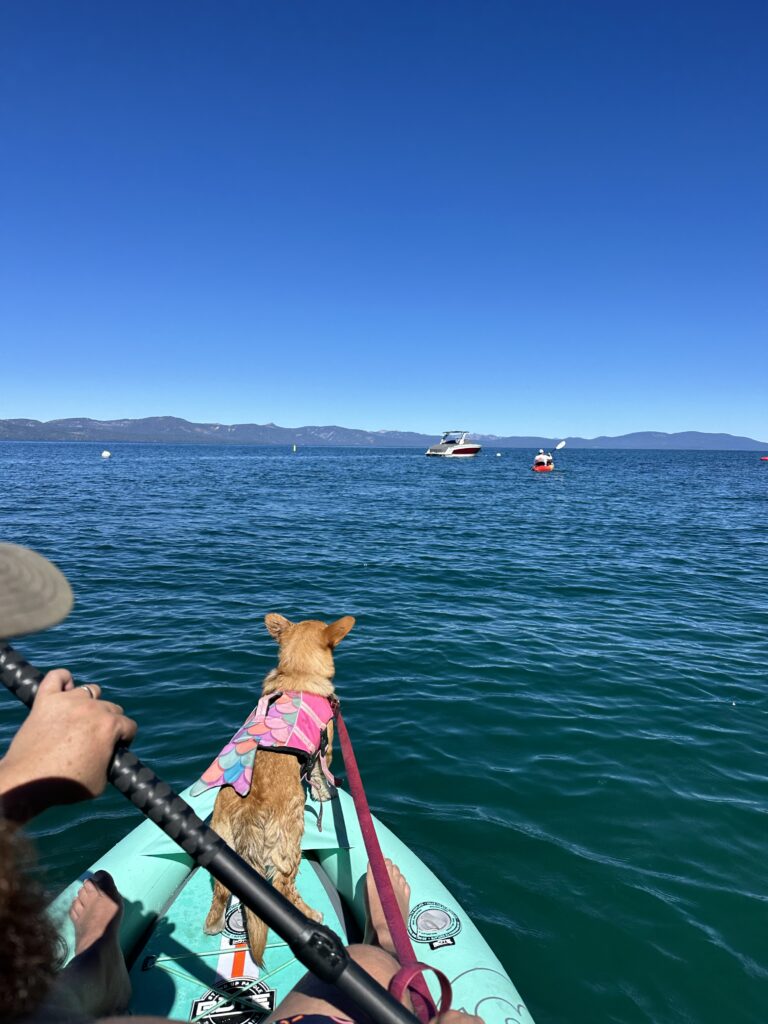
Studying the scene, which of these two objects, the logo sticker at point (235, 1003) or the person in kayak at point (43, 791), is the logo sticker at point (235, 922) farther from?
the person in kayak at point (43, 791)

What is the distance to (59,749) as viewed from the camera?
1540 mm

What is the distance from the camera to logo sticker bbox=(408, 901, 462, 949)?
151 inches

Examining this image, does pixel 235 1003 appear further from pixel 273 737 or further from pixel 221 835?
pixel 273 737

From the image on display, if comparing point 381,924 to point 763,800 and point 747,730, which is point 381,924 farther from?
point 747,730

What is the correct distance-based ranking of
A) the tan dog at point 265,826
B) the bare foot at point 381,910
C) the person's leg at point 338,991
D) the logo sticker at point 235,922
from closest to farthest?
1. the person's leg at point 338,991
2. the bare foot at point 381,910
3. the tan dog at point 265,826
4. the logo sticker at point 235,922

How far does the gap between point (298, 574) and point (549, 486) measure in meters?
39.8

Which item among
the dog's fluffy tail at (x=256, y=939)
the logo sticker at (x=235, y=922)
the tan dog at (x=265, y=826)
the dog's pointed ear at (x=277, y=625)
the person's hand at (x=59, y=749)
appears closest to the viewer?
the person's hand at (x=59, y=749)

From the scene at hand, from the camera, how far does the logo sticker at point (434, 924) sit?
12.6 ft

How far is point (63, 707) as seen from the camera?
1606 millimetres

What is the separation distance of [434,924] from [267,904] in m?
2.61

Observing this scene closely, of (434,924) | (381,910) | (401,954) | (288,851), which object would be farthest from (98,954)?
(434,924)

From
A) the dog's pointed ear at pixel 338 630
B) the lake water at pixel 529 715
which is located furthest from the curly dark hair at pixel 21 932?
the lake water at pixel 529 715

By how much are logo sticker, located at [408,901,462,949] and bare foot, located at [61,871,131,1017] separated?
186cm

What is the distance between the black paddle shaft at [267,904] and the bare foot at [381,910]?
1.14 m
